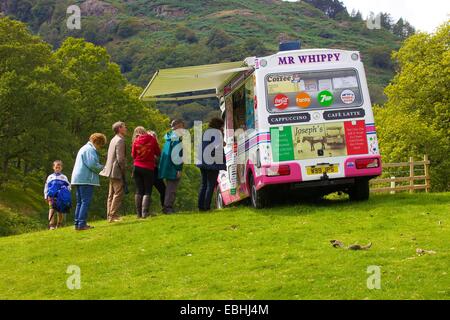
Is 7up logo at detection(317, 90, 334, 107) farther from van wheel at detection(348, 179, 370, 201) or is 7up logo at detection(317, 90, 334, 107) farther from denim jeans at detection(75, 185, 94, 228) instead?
denim jeans at detection(75, 185, 94, 228)

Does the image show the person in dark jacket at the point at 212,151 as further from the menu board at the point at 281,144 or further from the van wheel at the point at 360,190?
the van wheel at the point at 360,190

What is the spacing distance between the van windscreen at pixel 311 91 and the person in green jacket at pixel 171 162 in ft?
8.12

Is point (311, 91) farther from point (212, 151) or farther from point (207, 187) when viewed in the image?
point (207, 187)

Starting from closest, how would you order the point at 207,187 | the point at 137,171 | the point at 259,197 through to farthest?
the point at 259,197 < the point at 137,171 < the point at 207,187

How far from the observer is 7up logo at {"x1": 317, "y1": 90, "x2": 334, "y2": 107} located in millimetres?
17094

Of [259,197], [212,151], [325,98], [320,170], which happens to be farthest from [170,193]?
[325,98]

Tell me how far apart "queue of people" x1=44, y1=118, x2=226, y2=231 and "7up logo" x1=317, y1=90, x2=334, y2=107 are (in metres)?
2.57

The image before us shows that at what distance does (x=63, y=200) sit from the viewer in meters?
19.3

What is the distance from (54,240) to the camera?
15773 mm

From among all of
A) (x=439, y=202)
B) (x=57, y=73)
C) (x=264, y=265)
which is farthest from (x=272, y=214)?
(x=57, y=73)

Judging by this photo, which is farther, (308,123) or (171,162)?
(171,162)

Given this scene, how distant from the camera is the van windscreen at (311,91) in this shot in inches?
669

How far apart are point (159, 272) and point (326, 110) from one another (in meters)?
6.83

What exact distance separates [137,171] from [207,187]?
1810mm
